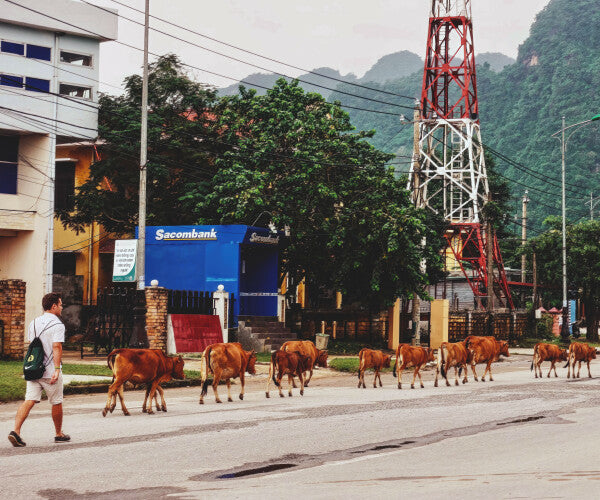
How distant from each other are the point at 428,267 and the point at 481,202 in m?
16.1

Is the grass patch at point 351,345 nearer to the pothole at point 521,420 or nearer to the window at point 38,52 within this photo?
the window at point 38,52

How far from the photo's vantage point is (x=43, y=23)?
37.0 m

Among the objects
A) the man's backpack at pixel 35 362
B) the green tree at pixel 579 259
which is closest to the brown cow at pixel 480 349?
the man's backpack at pixel 35 362

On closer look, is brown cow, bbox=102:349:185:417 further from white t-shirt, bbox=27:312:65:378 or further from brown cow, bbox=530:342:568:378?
brown cow, bbox=530:342:568:378

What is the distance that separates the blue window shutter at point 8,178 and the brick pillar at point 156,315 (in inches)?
433

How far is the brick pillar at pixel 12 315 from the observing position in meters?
26.3

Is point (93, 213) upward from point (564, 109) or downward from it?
downward

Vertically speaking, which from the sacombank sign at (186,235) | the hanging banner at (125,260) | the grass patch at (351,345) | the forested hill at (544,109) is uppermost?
the forested hill at (544,109)

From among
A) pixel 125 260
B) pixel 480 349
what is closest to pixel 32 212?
pixel 125 260

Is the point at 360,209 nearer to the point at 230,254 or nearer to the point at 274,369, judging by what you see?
the point at 230,254

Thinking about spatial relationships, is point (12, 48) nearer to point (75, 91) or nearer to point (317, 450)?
point (75, 91)

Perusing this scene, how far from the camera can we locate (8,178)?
3756 centimetres

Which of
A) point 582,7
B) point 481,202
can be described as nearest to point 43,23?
point 481,202

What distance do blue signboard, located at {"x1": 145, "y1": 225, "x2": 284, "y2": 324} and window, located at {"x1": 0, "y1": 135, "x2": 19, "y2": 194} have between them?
19.0 ft
